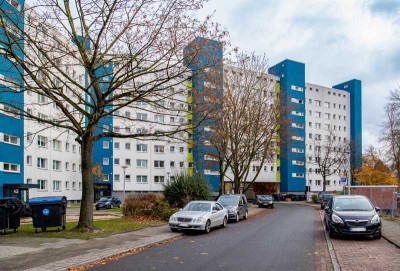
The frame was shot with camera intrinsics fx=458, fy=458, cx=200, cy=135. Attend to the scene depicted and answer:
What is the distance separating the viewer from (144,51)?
1759 centimetres

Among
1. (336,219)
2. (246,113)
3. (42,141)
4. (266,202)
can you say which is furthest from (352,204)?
(42,141)

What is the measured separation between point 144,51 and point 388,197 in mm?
22721

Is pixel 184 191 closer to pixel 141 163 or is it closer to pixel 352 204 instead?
pixel 352 204

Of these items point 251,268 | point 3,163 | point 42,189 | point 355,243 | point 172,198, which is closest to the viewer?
point 251,268

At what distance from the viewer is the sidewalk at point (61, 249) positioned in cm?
1062

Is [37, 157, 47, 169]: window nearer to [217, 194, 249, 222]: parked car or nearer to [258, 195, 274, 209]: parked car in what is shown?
[258, 195, 274, 209]: parked car

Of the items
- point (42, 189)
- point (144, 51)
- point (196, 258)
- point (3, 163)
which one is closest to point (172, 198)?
point (144, 51)

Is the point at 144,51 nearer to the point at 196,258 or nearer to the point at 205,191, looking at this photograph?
Answer: the point at 196,258

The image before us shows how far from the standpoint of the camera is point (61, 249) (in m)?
13.1

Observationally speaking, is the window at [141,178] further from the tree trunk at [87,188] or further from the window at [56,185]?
the tree trunk at [87,188]

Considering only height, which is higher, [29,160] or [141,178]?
[29,160]

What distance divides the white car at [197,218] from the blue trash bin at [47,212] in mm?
4634

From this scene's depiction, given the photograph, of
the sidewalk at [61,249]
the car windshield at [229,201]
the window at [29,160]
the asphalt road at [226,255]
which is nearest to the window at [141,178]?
the window at [29,160]

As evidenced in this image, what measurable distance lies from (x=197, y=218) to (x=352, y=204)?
20.4 ft
